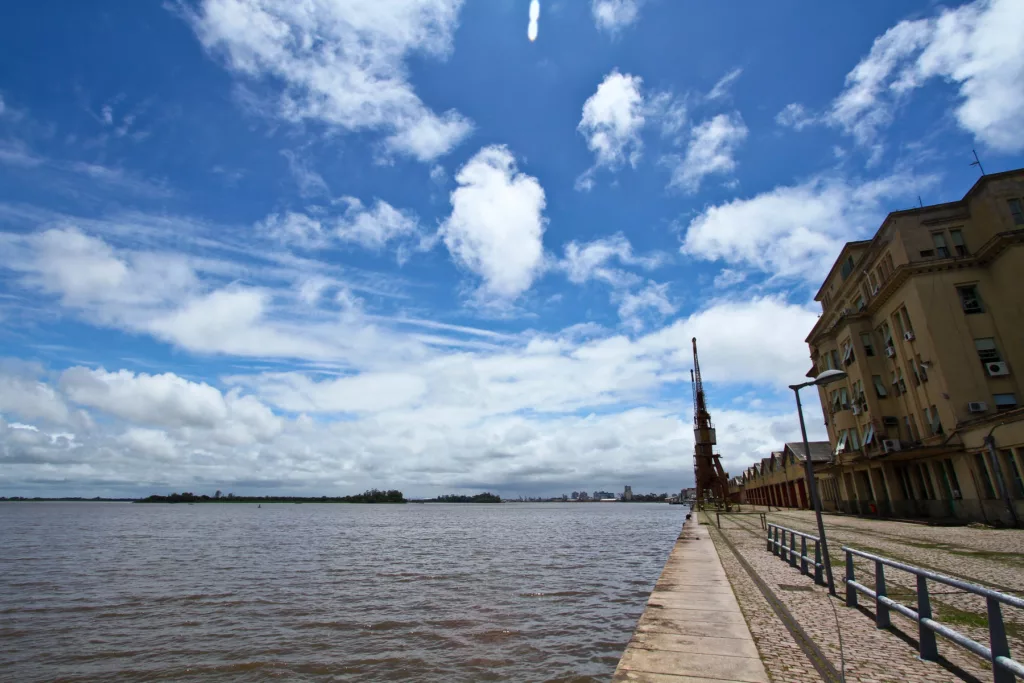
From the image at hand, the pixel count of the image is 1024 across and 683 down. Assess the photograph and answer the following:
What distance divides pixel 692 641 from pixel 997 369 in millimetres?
30718

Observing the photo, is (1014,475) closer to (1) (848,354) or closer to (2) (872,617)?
(1) (848,354)

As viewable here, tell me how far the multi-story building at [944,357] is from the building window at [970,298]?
6 cm

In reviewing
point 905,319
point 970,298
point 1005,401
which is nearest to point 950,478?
point 1005,401

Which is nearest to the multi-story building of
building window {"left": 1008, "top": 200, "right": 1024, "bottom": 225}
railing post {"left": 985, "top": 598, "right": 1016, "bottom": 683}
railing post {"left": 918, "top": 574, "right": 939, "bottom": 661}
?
building window {"left": 1008, "top": 200, "right": 1024, "bottom": 225}

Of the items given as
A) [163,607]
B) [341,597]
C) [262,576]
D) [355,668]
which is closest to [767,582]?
[355,668]

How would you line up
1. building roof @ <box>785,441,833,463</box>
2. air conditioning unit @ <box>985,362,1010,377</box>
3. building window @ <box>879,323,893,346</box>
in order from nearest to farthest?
air conditioning unit @ <box>985,362,1010,377</box>
building window @ <box>879,323,893,346</box>
building roof @ <box>785,441,833,463</box>

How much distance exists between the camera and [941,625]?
6.46m

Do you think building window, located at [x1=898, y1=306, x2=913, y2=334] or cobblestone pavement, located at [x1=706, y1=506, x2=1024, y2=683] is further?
building window, located at [x1=898, y1=306, x2=913, y2=334]

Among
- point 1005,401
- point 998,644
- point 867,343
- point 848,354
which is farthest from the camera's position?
point 848,354

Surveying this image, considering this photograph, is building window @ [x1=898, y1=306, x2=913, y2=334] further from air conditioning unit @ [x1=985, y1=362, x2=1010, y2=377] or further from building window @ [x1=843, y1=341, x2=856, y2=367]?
building window @ [x1=843, y1=341, x2=856, y2=367]

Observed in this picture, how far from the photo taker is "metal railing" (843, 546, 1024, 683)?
16.5ft

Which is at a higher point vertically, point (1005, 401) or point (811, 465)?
point (1005, 401)

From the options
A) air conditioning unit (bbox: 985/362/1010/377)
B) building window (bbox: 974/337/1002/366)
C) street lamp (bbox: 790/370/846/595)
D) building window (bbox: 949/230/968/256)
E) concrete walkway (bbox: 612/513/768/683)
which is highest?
building window (bbox: 949/230/968/256)

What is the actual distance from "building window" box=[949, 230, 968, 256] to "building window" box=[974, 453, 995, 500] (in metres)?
11.8
